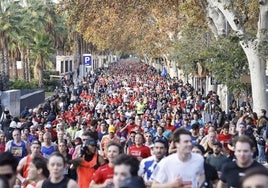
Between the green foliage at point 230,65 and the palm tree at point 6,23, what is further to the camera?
the palm tree at point 6,23

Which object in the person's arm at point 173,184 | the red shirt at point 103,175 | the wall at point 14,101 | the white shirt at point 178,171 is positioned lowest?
the red shirt at point 103,175

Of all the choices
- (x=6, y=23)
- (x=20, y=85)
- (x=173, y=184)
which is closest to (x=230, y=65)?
(x=173, y=184)

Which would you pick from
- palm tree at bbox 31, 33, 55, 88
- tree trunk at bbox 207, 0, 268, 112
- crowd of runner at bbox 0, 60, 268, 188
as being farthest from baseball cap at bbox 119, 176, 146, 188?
palm tree at bbox 31, 33, 55, 88

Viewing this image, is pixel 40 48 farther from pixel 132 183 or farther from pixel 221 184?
pixel 132 183

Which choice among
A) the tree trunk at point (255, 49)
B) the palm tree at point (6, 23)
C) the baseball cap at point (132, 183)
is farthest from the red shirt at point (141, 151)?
the palm tree at point (6, 23)

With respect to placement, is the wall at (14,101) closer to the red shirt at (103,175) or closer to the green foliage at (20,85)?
the green foliage at (20,85)

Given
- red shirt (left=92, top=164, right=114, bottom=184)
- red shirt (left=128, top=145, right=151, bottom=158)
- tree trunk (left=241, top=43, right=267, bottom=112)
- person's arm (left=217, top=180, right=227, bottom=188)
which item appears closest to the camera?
person's arm (left=217, top=180, right=227, bottom=188)

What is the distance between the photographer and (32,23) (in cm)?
6069

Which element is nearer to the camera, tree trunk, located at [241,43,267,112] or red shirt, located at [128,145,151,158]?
red shirt, located at [128,145,151,158]

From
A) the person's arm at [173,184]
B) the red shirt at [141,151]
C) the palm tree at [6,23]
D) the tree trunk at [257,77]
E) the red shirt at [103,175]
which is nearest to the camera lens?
the person's arm at [173,184]

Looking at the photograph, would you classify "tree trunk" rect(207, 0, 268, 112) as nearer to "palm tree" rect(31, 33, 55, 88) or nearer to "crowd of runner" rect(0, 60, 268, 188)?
"crowd of runner" rect(0, 60, 268, 188)

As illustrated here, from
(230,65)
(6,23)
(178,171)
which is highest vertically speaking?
(6,23)

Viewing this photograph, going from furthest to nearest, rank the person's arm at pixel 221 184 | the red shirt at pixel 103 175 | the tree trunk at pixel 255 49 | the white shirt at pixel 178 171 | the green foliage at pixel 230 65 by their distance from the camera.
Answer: the green foliage at pixel 230 65 → the tree trunk at pixel 255 49 → the red shirt at pixel 103 175 → the person's arm at pixel 221 184 → the white shirt at pixel 178 171

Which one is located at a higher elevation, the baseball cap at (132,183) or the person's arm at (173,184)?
the baseball cap at (132,183)
